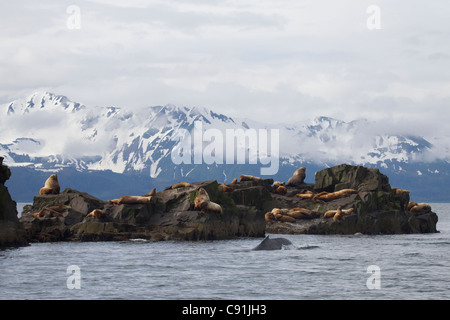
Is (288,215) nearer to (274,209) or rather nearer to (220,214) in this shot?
(274,209)

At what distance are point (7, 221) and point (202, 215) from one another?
63.1 ft

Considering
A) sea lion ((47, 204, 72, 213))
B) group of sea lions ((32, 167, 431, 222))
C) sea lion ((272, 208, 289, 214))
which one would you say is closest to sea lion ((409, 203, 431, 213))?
group of sea lions ((32, 167, 431, 222))

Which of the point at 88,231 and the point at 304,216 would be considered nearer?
the point at 88,231

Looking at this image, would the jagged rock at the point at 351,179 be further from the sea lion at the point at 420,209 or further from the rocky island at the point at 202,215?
the sea lion at the point at 420,209

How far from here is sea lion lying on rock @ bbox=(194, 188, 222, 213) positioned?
7025 centimetres

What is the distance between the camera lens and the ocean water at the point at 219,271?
124 ft

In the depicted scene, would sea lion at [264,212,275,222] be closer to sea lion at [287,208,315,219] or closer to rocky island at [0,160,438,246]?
rocky island at [0,160,438,246]

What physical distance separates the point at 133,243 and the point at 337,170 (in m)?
43.1

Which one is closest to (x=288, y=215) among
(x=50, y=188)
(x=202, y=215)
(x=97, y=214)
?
(x=202, y=215)

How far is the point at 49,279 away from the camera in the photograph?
139 feet
